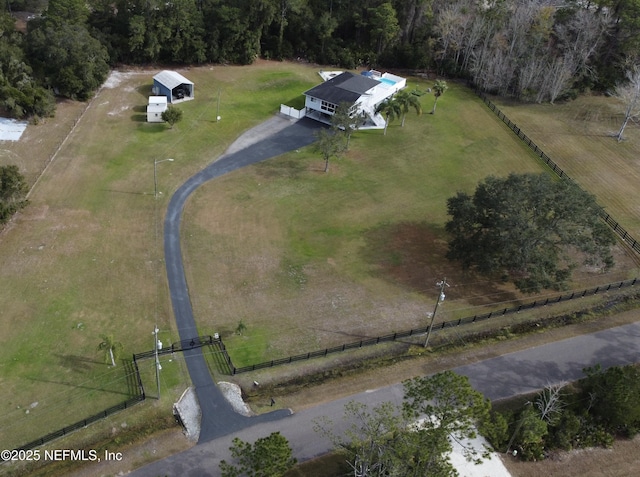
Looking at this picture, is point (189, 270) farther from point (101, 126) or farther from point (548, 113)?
point (548, 113)

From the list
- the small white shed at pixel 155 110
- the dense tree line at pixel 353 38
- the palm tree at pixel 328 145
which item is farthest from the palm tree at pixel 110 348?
the dense tree line at pixel 353 38

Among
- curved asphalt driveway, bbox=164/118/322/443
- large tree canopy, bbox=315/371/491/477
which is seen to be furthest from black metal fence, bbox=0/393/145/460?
large tree canopy, bbox=315/371/491/477

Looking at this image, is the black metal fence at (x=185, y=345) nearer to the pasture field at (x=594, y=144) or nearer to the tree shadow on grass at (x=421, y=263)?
the tree shadow on grass at (x=421, y=263)

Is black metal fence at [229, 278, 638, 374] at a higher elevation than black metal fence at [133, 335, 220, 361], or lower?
higher

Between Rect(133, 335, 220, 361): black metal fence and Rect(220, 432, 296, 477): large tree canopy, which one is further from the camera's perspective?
Rect(133, 335, 220, 361): black metal fence

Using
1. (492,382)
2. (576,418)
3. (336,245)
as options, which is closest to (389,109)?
(336,245)

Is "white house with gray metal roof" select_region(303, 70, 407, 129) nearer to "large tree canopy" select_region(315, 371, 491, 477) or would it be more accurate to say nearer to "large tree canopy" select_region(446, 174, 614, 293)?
"large tree canopy" select_region(446, 174, 614, 293)

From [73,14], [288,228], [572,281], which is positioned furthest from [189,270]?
[73,14]
